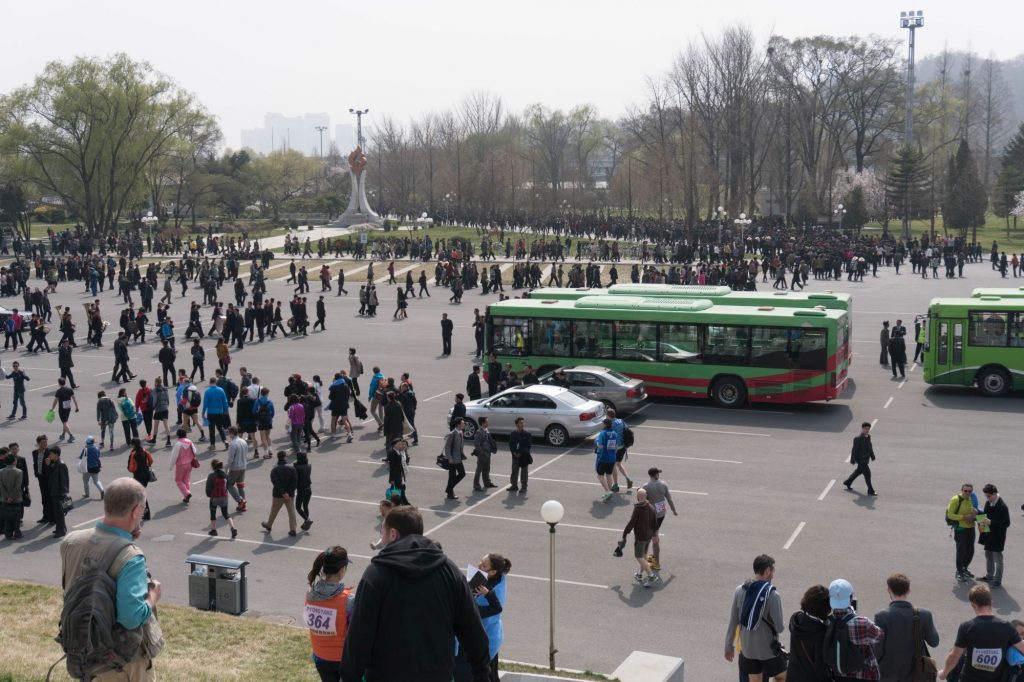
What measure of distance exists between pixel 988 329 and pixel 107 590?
26.1m

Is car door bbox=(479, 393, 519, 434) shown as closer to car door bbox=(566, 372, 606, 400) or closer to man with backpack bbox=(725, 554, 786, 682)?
car door bbox=(566, 372, 606, 400)

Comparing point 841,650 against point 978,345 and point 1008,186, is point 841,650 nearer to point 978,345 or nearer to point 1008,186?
point 978,345

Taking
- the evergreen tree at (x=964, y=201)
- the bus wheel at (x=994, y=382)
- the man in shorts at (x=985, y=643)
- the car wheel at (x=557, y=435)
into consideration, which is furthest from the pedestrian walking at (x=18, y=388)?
the evergreen tree at (x=964, y=201)

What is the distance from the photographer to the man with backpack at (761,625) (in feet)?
29.7

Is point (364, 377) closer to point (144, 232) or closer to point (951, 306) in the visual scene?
point (951, 306)

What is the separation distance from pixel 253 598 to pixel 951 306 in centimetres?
2031

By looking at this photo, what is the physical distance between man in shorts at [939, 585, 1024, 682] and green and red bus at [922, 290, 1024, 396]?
2068 cm

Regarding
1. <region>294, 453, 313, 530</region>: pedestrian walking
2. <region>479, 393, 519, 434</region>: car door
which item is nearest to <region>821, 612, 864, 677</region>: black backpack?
<region>294, 453, 313, 530</region>: pedestrian walking

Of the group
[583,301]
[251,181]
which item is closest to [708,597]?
[583,301]

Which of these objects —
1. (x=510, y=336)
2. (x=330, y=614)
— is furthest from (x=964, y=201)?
(x=330, y=614)

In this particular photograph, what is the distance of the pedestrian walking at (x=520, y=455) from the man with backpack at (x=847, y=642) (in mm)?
10960

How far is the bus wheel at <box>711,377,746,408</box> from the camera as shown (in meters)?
26.6

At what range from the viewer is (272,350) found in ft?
120

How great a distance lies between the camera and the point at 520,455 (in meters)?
18.8
